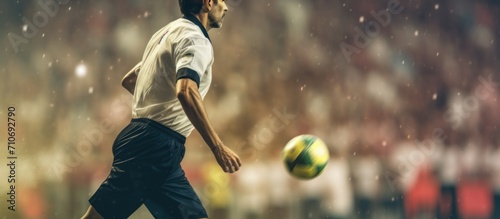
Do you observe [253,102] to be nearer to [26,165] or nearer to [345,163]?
[345,163]

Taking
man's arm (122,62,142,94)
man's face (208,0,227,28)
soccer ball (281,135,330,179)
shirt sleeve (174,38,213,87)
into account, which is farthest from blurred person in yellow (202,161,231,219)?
shirt sleeve (174,38,213,87)

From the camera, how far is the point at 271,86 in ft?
26.6

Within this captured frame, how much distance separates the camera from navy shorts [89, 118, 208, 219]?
3615 millimetres

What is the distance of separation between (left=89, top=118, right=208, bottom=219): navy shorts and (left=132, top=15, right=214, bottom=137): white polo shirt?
0.19ft

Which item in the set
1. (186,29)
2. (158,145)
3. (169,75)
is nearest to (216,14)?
(186,29)

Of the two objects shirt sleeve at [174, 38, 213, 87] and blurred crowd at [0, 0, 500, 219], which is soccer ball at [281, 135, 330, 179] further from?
blurred crowd at [0, 0, 500, 219]

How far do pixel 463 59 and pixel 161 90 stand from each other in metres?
6.02

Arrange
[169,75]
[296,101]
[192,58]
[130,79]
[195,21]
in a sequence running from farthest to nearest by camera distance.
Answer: [296,101]
[130,79]
[195,21]
[169,75]
[192,58]

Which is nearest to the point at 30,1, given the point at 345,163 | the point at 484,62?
the point at 345,163

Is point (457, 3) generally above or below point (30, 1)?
below

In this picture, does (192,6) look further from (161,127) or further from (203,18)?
(161,127)

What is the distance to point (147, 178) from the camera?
364cm

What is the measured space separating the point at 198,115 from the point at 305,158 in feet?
3.82

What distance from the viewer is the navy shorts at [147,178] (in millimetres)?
3615
